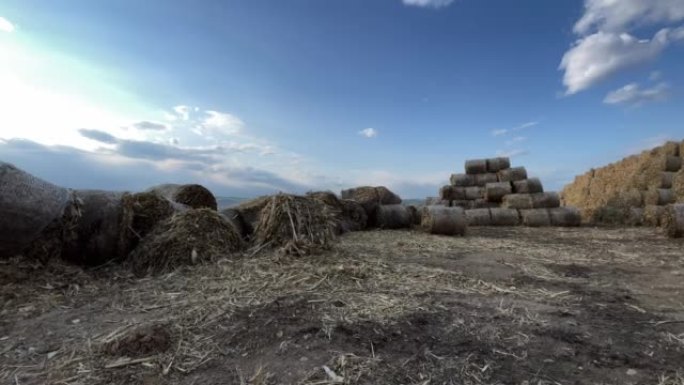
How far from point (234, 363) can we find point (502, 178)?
571 inches

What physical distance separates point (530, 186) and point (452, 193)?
8.75 feet

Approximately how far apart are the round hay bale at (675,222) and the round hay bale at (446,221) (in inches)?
176

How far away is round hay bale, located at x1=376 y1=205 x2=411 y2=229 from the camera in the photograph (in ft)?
37.3

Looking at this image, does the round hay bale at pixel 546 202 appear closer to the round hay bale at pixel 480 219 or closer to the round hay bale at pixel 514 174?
the round hay bale at pixel 514 174

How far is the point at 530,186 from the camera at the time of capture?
14.6 metres

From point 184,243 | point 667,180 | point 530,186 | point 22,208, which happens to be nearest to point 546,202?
point 530,186

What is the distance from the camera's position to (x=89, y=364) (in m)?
2.64

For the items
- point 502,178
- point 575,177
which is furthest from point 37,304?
point 575,177

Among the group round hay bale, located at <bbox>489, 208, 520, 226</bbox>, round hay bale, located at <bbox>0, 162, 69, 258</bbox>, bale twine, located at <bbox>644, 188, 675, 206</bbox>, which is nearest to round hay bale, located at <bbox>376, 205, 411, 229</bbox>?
round hay bale, located at <bbox>489, 208, 520, 226</bbox>

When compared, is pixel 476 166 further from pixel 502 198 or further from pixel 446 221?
pixel 446 221

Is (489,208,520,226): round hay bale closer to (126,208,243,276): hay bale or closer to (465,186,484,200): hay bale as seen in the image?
(465,186,484,200): hay bale

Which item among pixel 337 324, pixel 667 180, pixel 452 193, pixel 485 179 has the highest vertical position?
pixel 485 179

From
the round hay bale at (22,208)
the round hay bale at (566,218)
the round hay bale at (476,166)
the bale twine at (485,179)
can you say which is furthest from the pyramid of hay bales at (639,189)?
the round hay bale at (22,208)

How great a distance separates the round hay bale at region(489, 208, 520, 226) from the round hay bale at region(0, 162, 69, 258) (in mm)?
11987
